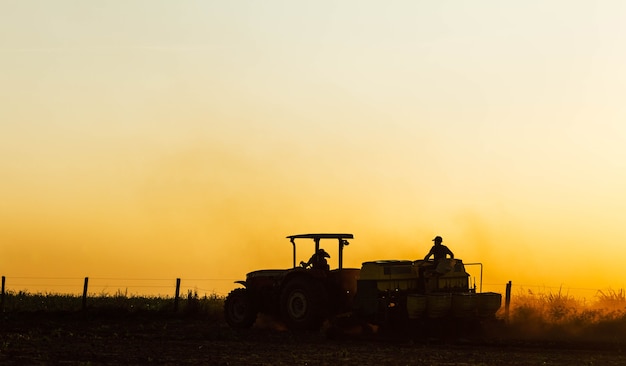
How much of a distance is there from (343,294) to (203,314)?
10.0 m

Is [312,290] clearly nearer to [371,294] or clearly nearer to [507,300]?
[371,294]

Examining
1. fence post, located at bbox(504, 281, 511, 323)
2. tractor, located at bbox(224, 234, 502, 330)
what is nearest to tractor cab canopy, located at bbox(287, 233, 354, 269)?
tractor, located at bbox(224, 234, 502, 330)

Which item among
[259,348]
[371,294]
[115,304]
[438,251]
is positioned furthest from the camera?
[115,304]

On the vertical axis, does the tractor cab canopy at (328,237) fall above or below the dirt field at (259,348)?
above

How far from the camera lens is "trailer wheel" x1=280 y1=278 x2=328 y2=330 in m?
28.2

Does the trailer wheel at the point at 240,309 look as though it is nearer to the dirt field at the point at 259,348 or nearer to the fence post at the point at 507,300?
the dirt field at the point at 259,348

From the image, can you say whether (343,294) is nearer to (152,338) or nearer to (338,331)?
(338,331)

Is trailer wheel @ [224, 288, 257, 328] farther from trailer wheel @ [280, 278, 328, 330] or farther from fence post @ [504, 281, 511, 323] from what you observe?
fence post @ [504, 281, 511, 323]

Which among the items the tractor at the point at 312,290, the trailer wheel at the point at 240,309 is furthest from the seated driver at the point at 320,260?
the trailer wheel at the point at 240,309

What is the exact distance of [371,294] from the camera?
26.9 meters

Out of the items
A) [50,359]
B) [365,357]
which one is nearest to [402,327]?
[365,357]

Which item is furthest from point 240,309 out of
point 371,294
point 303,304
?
point 371,294

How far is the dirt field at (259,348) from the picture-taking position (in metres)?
20.4

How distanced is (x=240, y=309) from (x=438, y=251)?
21.8 feet
